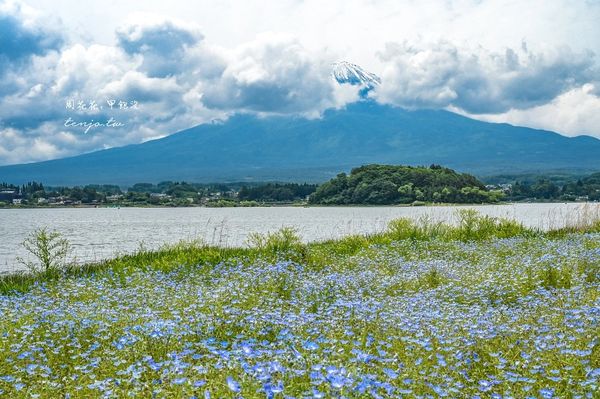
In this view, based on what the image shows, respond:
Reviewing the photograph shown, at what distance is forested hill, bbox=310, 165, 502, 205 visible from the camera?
7881cm

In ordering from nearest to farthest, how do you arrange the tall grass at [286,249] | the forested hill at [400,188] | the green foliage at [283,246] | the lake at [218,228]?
the tall grass at [286,249]
the green foliage at [283,246]
the lake at [218,228]
the forested hill at [400,188]

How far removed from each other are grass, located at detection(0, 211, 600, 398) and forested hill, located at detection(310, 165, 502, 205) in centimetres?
6318

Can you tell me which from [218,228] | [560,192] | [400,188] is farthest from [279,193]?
[218,228]

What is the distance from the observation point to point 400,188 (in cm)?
7888

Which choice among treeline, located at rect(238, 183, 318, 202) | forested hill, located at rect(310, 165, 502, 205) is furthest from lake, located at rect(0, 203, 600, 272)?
treeline, located at rect(238, 183, 318, 202)

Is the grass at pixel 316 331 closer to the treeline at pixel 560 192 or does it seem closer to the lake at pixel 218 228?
the lake at pixel 218 228

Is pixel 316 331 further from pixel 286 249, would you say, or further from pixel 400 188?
pixel 400 188

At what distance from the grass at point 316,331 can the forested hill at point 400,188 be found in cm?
6318

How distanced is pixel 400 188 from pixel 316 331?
72665 mm

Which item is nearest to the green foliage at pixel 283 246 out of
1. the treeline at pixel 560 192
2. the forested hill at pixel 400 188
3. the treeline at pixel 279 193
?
the forested hill at pixel 400 188

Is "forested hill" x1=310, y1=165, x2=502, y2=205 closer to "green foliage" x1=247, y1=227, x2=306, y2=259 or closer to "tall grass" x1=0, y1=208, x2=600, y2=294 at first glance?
"tall grass" x1=0, y1=208, x2=600, y2=294

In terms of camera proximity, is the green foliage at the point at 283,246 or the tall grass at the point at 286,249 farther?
the green foliage at the point at 283,246

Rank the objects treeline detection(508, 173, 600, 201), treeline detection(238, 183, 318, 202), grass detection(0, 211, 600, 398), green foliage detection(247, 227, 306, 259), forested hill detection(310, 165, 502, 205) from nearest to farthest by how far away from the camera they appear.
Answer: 1. grass detection(0, 211, 600, 398)
2. green foliage detection(247, 227, 306, 259)
3. forested hill detection(310, 165, 502, 205)
4. treeline detection(508, 173, 600, 201)
5. treeline detection(238, 183, 318, 202)

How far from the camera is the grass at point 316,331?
17.6 feet
